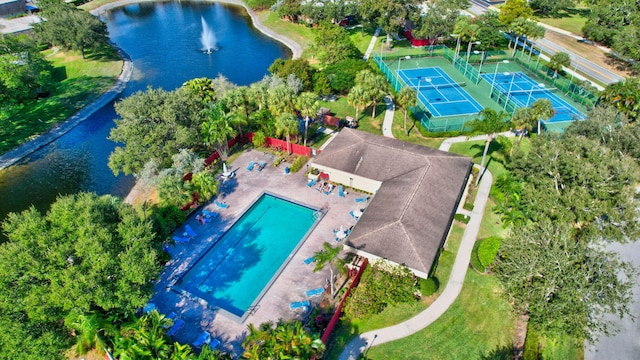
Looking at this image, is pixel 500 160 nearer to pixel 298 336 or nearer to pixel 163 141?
pixel 298 336

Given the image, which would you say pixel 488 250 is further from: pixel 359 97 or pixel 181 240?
pixel 181 240

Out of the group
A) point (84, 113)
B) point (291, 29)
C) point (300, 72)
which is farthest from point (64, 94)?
point (291, 29)

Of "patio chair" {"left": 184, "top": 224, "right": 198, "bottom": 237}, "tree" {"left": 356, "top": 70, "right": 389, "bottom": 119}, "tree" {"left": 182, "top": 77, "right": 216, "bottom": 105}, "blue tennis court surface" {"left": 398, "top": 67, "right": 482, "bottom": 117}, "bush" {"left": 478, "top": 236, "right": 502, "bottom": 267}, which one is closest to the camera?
"bush" {"left": 478, "top": 236, "right": 502, "bottom": 267}

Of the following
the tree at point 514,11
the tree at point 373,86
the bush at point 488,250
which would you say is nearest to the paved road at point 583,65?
the tree at point 514,11

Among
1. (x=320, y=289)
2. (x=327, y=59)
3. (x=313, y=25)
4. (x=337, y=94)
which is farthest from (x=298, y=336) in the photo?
(x=313, y=25)

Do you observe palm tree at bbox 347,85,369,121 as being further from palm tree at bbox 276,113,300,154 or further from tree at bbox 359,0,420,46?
tree at bbox 359,0,420,46

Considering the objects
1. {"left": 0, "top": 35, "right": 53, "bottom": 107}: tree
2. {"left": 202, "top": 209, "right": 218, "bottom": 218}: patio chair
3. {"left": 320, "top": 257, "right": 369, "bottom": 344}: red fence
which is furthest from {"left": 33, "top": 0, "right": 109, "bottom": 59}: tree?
{"left": 320, "top": 257, "right": 369, "bottom": 344}: red fence
